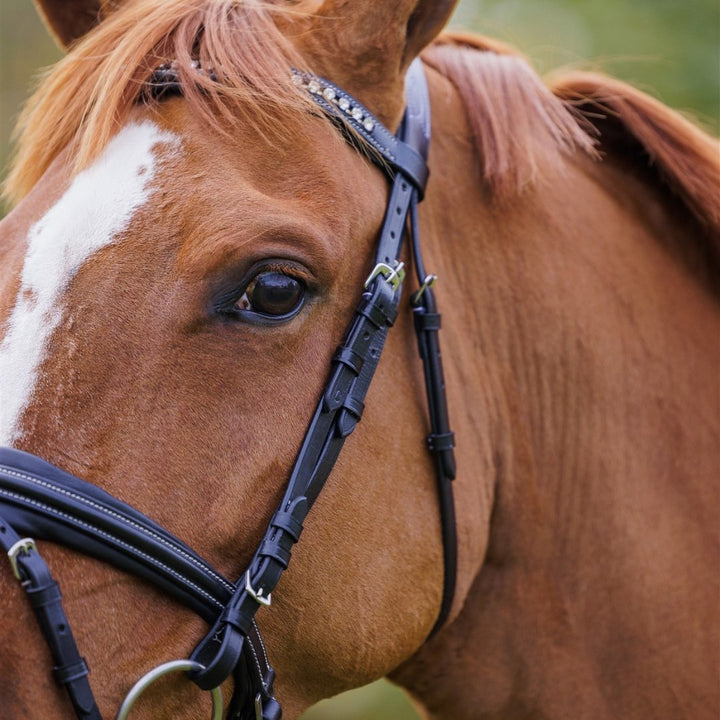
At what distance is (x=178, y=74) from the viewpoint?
171cm

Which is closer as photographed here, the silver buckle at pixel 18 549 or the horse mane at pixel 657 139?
the silver buckle at pixel 18 549

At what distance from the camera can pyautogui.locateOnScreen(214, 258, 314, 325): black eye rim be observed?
1.57 metres

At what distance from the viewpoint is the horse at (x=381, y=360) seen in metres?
1.50

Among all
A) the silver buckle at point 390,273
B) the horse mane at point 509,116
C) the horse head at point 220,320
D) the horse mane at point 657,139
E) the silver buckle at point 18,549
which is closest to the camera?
the silver buckle at point 18,549

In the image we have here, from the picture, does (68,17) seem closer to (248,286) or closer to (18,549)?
(248,286)

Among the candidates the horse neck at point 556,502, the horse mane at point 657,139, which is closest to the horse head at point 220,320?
the horse neck at point 556,502

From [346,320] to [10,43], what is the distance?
9.37 meters

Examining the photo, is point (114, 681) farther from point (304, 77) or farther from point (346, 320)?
point (304, 77)

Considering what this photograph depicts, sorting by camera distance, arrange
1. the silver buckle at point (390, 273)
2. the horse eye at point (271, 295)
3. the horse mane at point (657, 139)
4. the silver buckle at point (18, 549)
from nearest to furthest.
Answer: the silver buckle at point (18, 549) → the horse eye at point (271, 295) → the silver buckle at point (390, 273) → the horse mane at point (657, 139)

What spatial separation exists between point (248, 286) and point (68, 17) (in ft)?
3.97

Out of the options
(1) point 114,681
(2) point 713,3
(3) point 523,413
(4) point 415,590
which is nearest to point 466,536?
(4) point 415,590

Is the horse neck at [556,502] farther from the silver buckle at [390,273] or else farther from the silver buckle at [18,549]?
the silver buckle at [18,549]

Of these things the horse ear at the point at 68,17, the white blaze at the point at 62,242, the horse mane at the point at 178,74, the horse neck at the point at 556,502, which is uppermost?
the horse ear at the point at 68,17

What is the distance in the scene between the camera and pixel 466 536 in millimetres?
1918
